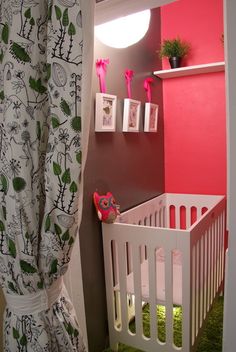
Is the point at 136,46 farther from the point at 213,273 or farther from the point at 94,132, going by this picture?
the point at 213,273

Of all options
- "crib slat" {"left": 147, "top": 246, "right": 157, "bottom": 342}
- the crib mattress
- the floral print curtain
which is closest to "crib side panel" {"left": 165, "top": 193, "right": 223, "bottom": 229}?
the crib mattress

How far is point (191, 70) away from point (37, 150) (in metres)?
1.81

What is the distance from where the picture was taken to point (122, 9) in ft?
3.16

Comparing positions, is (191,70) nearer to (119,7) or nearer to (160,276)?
(119,7)

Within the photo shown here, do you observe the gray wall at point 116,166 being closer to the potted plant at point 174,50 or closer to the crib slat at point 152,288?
the potted plant at point 174,50

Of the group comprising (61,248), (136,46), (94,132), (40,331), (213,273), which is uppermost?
(136,46)

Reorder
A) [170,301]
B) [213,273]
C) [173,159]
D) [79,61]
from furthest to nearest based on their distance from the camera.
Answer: [173,159], [213,273], [170,301], [79,61]

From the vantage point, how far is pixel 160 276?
1926mm

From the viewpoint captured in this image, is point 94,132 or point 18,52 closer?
point 18,52

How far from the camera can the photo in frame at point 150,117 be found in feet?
7.25

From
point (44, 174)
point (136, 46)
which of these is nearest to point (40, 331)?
point (44, 174)

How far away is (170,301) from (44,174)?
1.14m

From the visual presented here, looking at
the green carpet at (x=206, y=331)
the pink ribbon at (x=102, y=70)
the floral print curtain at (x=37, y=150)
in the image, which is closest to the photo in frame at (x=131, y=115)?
the pink ribbon at (x=102, y=70)

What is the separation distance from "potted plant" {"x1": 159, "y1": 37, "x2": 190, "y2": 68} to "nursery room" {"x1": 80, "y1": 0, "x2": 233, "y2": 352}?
0.24 ft
